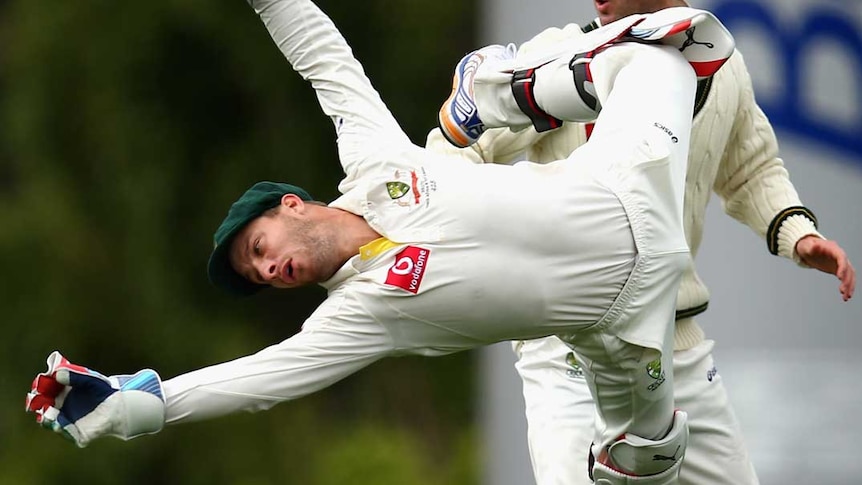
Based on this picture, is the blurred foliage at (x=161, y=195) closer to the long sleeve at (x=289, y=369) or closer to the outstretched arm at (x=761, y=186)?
the outstretched arm at (x=761, y=186)

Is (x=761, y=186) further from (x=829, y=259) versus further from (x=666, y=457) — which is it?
(x=666, y=457)

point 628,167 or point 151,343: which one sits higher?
point 628,167

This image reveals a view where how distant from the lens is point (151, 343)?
Result: 989 cm

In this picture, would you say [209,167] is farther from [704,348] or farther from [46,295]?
[704,348]

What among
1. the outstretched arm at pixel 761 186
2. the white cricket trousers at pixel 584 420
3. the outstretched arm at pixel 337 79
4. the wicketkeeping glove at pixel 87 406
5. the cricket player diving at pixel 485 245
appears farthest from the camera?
the outstretched arm at pixel 761 186

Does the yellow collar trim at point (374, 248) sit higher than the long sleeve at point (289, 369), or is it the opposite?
the yellow collar trim at point (374, 248)

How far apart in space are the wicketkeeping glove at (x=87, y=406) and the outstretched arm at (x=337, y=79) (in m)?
0.74

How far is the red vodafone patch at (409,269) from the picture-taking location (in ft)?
12.3

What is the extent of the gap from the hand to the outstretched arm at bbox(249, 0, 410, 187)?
104 centimetres

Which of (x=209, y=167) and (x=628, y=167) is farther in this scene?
(x=209, y=167)

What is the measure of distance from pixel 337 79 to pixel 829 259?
1.26m

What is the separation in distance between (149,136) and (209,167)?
0.51 meters

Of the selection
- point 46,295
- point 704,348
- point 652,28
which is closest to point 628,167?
point 652,28

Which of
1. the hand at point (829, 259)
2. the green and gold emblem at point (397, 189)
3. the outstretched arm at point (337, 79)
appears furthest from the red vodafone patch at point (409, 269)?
the hand at point (829, 259)
